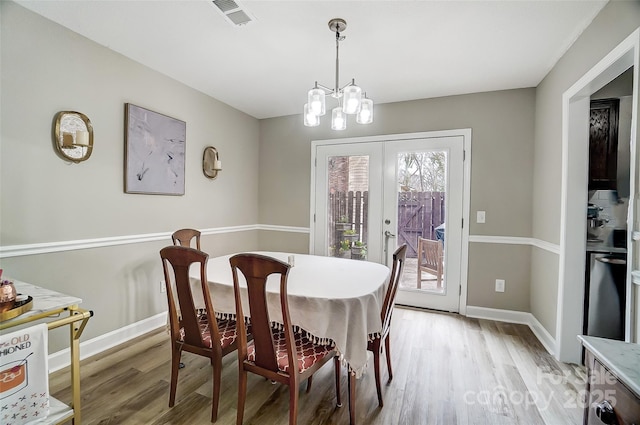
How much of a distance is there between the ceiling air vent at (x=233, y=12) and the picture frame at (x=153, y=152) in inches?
50.0

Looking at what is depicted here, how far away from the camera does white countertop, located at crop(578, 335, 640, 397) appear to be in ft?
2.37

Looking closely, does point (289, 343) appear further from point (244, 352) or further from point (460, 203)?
point (460, 203)

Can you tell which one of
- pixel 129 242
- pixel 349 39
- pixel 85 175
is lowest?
pixel 129 242

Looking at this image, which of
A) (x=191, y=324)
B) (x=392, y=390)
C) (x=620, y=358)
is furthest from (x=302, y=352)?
(x=620, y=358)

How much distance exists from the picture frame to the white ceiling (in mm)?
500

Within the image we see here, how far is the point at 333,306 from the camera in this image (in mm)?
1540

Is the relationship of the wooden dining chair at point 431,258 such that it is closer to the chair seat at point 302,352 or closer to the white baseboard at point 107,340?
the chair seat at point 302,352

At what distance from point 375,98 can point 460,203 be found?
1.58 metres

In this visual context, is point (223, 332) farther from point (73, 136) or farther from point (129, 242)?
point (73, 136)

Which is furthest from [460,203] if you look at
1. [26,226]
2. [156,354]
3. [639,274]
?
[26,226]

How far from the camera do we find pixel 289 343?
1408mm

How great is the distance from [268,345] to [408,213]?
2.49 metres

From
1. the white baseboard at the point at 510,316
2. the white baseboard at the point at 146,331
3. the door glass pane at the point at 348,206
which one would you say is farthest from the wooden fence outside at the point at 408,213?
the white baseboard at the point at 146,331

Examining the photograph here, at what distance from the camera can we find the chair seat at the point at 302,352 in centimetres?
149
